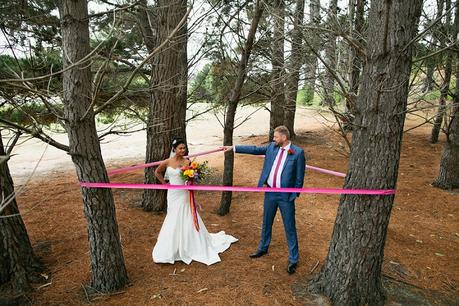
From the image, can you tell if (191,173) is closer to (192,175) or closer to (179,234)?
(192,175)

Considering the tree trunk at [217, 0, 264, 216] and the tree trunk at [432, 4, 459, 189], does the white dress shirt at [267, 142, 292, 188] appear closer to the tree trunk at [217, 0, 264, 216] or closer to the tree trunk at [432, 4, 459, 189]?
the tree trunk at [217, 0, 264, 216]

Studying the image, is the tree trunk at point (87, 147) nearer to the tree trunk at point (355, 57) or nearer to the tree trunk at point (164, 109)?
the tree trunk at point (164, 109)

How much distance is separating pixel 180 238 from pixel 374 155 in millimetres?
3166

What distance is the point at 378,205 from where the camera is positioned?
3516 mm

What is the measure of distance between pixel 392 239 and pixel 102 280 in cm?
496

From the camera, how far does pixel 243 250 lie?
17.3ft

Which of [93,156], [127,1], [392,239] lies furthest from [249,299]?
→ [127,1]

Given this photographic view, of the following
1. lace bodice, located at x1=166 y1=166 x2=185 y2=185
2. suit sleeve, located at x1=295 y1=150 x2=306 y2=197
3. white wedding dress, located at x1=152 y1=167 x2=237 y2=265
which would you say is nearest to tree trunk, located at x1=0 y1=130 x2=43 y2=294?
white wedding dress, located at x1=152 y1=167 x2=237 y2=265

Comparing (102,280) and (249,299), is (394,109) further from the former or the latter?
(102,280)

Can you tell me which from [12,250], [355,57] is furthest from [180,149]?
[355,57]

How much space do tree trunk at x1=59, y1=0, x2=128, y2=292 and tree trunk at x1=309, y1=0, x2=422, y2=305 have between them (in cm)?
282

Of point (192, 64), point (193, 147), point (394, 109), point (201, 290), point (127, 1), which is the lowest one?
point (201, 290)

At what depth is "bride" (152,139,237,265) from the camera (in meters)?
4.95

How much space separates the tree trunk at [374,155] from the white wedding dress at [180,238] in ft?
6.53
